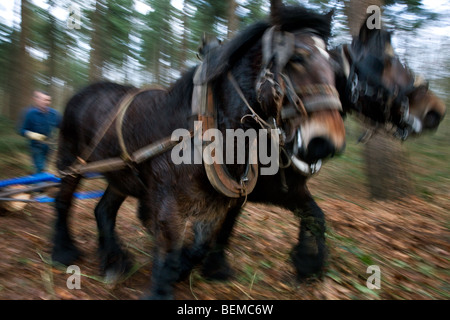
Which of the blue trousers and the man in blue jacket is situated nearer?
the man in blue jacket

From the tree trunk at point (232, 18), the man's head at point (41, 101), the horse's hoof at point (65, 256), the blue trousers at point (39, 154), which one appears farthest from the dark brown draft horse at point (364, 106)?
the tree trunk at point (232, 18)

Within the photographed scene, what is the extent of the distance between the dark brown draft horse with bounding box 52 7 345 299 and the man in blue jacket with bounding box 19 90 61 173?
275cm

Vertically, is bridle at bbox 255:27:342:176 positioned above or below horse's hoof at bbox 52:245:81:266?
above

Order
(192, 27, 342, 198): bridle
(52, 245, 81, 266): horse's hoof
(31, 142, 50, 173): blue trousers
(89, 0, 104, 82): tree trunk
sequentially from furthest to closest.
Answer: (89, 0, 104, 82): tree trunk < (31, 142, 50, 173): blue trousers < (52, 245, 81, 266): horse's hoof < (192, 27, 342, 198): bridle

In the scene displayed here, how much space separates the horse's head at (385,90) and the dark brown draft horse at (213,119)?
74 centimetres

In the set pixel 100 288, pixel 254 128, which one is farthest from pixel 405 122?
pixel 100 288

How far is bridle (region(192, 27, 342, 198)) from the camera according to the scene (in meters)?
1.96

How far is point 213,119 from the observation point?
8.08 ft

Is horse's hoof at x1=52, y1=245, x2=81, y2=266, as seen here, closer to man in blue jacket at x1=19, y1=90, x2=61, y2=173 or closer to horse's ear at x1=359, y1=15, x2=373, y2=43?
man in blue jacket at x1=19, y1=90, x2=61, y2=173

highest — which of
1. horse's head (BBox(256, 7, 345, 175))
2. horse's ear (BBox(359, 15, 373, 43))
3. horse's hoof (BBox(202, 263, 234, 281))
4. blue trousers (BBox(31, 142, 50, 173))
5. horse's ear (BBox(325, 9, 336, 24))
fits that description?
horse's ear (BBox(325, 9, 336, 24))

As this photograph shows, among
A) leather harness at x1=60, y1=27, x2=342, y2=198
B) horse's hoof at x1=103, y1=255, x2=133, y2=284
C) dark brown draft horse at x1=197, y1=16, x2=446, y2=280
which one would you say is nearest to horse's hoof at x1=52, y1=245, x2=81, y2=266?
horse's hoof at x1=103, y1=255, x2=133, y2=284

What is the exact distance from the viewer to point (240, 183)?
2.52 meters

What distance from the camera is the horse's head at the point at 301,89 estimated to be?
1878mm

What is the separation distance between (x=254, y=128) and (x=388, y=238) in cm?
292
